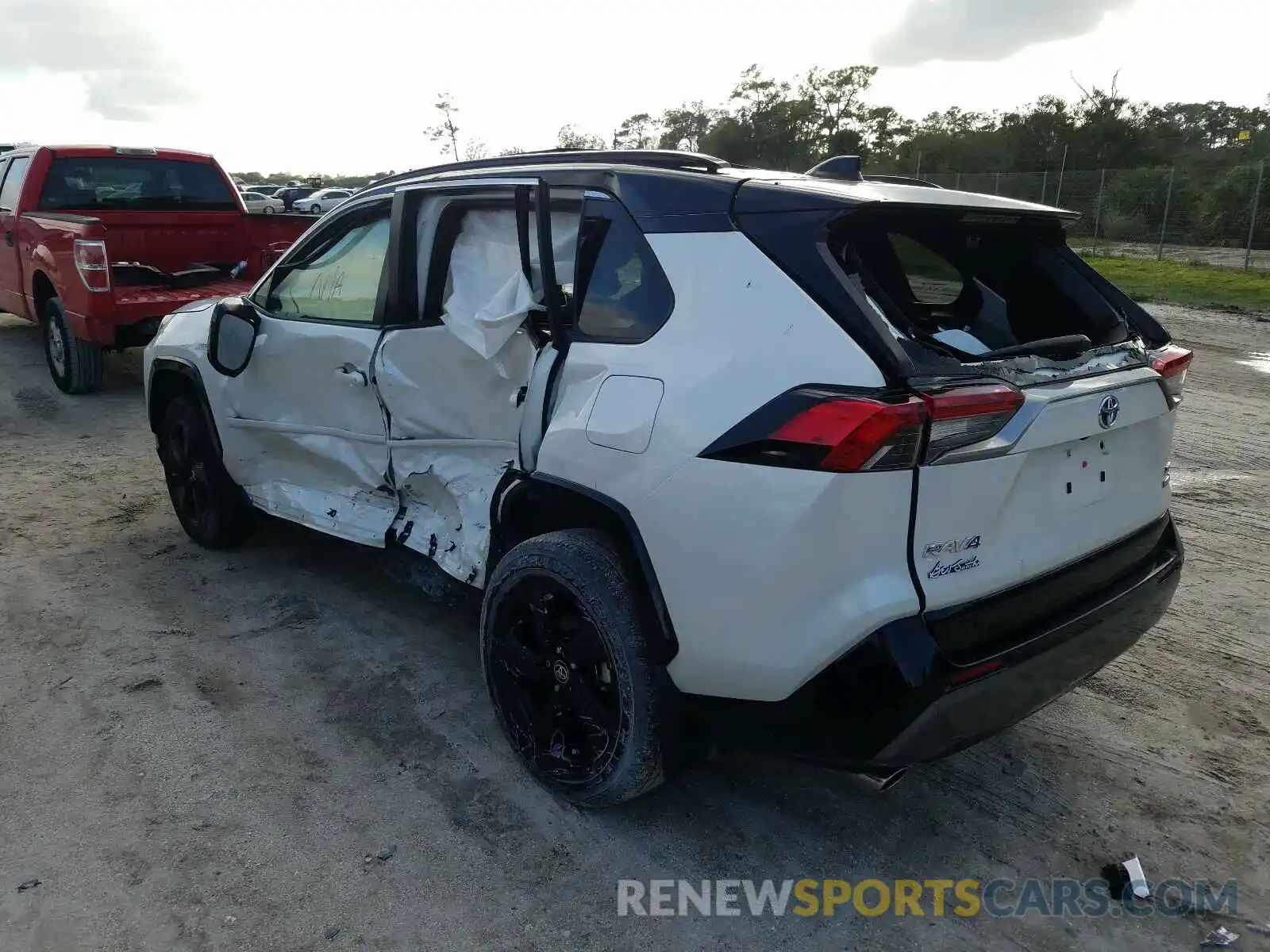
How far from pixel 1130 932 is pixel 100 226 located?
819cm

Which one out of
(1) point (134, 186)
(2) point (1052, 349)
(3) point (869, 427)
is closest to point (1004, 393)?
(3) point (869, 427)

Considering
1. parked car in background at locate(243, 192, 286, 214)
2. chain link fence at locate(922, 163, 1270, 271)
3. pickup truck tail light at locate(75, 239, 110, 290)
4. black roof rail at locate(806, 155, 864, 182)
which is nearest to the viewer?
black roof rail at locate(806, 155, 864, 182)

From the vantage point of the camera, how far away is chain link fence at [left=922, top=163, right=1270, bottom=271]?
2089cm

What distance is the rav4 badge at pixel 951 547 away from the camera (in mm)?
2225

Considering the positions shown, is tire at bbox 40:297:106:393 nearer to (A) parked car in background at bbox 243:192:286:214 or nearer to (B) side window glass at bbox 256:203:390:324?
(B) side window glass at bbox 256:203:390:324

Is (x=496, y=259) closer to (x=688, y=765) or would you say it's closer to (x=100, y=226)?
(x=688, y=765)

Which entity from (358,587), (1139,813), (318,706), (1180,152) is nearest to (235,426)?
(358,587)

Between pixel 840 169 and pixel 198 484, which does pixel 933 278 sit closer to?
pixel 840 169

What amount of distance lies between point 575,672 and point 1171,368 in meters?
2.02

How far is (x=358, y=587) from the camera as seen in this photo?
14.9ft

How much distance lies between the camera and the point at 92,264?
7582mm

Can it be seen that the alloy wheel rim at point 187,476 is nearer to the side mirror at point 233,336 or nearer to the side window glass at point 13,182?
the side mirror at point 233,336

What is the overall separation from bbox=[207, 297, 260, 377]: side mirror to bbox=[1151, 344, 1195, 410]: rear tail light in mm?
3641

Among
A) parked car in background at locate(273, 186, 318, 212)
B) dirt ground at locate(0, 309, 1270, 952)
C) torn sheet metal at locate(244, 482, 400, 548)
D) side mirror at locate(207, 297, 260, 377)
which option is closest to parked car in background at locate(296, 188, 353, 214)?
parked car in background at locate(273, 186, 318, 212)
